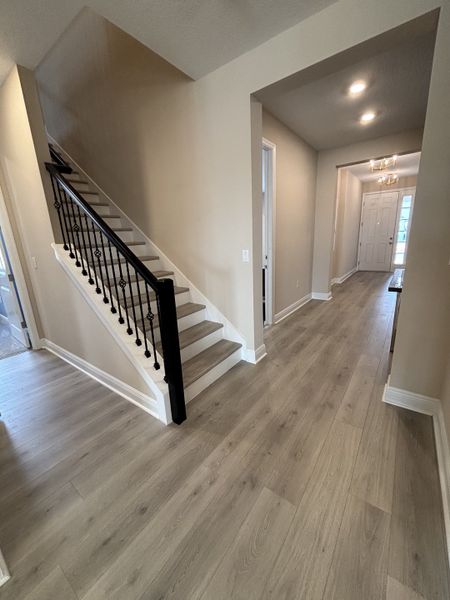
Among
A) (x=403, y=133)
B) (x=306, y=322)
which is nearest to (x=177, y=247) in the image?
(x=306, y=322)

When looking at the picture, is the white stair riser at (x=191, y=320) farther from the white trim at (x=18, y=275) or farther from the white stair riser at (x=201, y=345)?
the white trim at (x=18, y=275)

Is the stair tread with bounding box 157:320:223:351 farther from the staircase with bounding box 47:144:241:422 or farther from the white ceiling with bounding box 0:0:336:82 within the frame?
the white ceiling with bounding box 0:0:336:82

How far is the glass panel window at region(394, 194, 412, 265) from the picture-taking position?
6.93 meters


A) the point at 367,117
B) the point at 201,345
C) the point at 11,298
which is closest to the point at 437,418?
the point at 201,345

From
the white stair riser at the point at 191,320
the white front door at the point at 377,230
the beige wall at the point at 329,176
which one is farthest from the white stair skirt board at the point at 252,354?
the white front door at the point at 377,230

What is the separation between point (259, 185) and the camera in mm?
2303

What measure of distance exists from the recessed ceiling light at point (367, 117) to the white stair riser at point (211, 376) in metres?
3.26

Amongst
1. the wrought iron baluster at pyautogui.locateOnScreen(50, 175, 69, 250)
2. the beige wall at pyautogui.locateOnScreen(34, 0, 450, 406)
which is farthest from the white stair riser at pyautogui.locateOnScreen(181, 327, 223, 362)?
the wrought iron baluster at pyautogui.locateOnScreen(50, 175, 69, 250)

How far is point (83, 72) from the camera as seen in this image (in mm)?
3291

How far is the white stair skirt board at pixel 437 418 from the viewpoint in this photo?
48.6 inches

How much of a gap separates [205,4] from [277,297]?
301 centimetres

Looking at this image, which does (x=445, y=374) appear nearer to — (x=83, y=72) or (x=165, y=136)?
(x=165, y=136)

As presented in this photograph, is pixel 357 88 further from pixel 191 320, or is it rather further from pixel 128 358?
pixel 128 358

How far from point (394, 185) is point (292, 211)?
5.23 m
